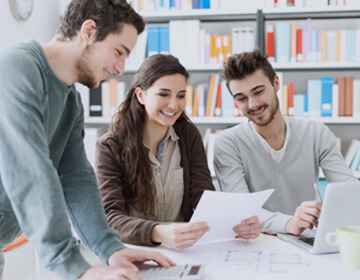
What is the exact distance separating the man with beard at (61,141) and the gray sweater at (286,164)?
0.85 meters

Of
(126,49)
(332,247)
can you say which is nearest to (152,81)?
(126,49)

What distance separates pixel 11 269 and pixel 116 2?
2.10 metres

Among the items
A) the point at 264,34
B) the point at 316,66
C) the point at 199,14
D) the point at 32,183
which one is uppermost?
the point at 199,14

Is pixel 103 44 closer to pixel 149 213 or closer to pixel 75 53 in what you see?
pixel 75 53

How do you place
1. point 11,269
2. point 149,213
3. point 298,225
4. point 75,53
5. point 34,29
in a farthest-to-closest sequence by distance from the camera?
point 34,29
point 11,269
point 149,213
point 298,225
point 75,53

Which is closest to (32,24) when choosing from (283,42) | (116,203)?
(283,42)

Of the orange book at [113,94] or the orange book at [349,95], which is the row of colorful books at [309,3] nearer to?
the orange book at [349,95]

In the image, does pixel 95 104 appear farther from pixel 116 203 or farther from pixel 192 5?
pixel 116 203

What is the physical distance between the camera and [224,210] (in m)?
1.43

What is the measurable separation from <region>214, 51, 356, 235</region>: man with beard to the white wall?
1.47m

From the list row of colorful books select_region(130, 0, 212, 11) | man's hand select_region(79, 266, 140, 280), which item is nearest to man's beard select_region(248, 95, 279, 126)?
man's hand select_region(79, 266, 140, 280)

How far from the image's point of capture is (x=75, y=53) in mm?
1180

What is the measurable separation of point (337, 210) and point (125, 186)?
751mm

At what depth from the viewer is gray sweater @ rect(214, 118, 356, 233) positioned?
2.06m
